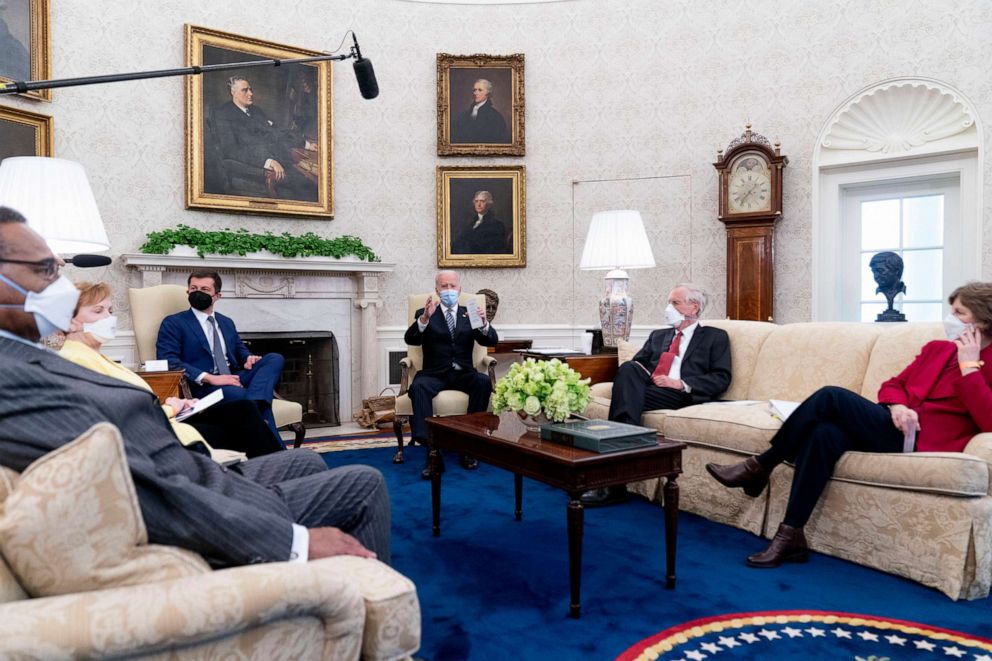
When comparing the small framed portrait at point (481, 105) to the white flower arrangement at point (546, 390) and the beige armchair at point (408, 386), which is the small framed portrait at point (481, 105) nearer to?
the beige armchair at point (408, 386)

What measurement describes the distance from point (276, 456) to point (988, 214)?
Result: 5697 millimetres

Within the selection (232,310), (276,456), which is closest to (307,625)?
(276,456)

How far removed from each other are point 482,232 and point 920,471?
4778 mm

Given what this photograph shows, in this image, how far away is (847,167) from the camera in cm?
614

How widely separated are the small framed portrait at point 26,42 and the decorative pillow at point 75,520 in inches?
196

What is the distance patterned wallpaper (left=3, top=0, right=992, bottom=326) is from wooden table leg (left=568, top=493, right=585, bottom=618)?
4.45 meters

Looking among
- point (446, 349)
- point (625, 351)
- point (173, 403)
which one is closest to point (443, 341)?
point (446, 349)

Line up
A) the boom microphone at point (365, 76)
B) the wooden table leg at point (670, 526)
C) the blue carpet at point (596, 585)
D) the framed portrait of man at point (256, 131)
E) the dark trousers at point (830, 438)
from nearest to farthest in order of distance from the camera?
the blue carpet at point (596, 585) → the wooden table leg at point (670, 526) → the dark trousers at point (830, 438) → the boom microphone at point (365, 76) → the framed portrait of man at point (256, 131)

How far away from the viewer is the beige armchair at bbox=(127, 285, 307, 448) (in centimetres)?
439

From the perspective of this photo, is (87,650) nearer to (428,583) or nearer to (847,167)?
(428,583)

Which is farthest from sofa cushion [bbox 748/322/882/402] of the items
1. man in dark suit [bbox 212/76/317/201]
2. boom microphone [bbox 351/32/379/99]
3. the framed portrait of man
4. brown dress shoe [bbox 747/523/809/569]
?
man in dark suit [bbox 212/76/317/201]

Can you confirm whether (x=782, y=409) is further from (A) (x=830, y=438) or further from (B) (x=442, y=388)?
(B) (x=442, y=388)

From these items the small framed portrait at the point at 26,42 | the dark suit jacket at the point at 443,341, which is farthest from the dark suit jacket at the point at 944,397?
the small framed portrait at the point at 26,42

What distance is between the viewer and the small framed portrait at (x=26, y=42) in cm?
500
